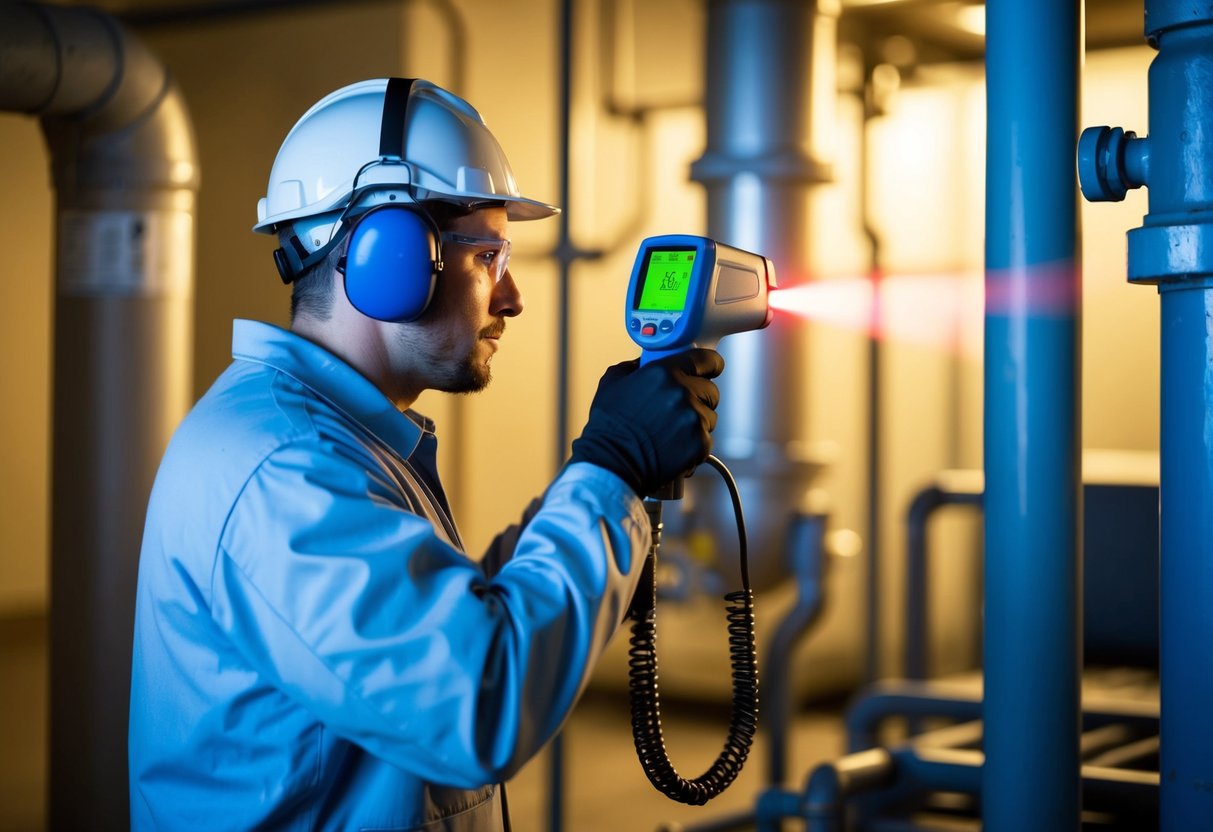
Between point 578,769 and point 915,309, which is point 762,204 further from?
point 915,309

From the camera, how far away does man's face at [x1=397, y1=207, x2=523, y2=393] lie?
1.14 meters

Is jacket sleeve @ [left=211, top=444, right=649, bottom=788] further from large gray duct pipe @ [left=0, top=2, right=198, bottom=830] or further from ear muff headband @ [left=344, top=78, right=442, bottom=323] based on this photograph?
large gray duct pipe @ [left=0, top=2, right=198, bottom=830]

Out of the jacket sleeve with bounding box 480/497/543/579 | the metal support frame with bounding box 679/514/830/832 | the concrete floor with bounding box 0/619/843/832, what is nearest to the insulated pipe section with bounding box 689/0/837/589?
the metal support frame with bounding box 679/514/830/832

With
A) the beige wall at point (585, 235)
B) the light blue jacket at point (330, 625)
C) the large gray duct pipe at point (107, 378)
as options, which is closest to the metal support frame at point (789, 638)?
the beige wall at point (585, 235)

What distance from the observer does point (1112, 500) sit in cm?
271

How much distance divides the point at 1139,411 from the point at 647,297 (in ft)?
11.2

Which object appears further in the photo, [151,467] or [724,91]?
[724,91]

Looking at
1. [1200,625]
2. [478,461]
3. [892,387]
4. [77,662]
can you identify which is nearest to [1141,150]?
[1200,625]

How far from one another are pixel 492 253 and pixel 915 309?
3.37 m

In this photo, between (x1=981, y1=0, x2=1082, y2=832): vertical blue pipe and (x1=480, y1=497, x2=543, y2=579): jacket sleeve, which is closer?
(x1=981, y1=0, x2=1082, y2=832): vertical blue pipe

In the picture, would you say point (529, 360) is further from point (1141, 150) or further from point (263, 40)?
point (1141, 150)

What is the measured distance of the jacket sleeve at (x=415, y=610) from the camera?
87cm

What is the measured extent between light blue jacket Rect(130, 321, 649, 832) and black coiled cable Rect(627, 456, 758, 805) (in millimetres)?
165

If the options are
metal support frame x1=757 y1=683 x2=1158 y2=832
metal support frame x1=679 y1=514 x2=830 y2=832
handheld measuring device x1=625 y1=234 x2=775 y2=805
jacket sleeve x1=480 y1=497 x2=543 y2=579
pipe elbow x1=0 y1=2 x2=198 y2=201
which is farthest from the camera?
metal support frame x1=679 y1=514 x2=830 y2=832
